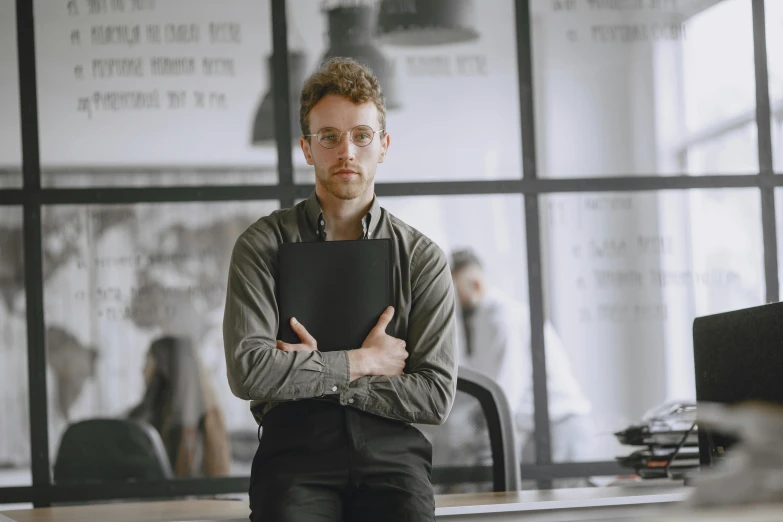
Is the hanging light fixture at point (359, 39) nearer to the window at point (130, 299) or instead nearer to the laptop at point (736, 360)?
the window at point (130, 299)

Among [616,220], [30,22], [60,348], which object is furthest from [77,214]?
[616,220]

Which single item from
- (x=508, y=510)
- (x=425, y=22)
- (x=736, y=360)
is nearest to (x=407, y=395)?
(x=508, y=510)

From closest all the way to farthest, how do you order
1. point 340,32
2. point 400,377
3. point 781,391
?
point 781,391 → point 400,377 → point 340,32

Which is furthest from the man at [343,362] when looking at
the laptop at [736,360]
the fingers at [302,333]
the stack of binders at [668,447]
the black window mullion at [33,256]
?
the black window mullion at [33,256]

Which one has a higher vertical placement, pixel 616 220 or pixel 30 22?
pixel 30 22

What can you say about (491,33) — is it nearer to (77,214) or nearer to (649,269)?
(649,269)

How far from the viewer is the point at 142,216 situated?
417cm

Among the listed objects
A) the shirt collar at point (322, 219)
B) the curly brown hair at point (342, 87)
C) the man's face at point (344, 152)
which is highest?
the curly brown hair at point (342, 87)

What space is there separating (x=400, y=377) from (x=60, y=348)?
2.26 metres

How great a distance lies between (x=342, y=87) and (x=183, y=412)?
2.11 meters

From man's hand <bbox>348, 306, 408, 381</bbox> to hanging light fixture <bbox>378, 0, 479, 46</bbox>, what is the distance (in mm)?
2283

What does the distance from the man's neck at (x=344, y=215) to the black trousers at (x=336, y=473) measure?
0.47m

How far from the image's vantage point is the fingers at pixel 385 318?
229 centimetres

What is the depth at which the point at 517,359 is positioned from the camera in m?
4.27
